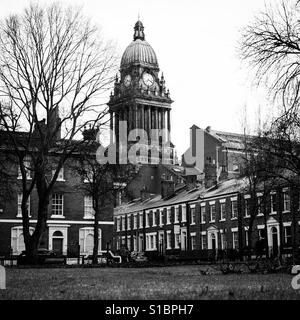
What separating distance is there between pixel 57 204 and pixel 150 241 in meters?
18.9

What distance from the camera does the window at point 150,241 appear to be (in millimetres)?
69062

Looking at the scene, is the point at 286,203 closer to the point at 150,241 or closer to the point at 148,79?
the point at 150,241

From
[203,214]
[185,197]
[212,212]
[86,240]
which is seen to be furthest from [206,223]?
[86,240]

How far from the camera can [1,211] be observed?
51.2 m

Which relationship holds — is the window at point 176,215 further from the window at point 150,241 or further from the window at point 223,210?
the window at point 223,210

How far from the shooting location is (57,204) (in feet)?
177

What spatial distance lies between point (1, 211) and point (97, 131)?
2044 centimetres

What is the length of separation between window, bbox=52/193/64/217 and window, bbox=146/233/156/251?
1786 centimetres

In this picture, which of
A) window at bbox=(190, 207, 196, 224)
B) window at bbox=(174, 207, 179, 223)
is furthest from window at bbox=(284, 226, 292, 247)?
window at bbox=(174, 207, 179, 223)

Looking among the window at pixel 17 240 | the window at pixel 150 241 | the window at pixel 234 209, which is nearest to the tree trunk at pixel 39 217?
the window at pixel 17 240

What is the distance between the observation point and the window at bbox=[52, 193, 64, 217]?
53594 millimetres

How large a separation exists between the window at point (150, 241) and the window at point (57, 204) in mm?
17855

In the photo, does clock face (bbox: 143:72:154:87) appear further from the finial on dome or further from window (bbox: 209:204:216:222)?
window (bbox: 209:204:216:222)
